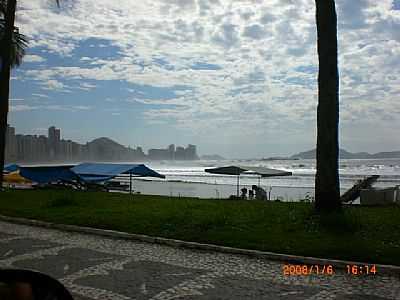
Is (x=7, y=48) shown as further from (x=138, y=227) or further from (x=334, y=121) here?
(x=334, y=121)

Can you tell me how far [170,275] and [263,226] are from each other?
136 inches

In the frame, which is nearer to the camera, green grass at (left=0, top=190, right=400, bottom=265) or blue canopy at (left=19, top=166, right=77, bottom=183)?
green grass at (left=0, top=190, right=400, bottom=265)

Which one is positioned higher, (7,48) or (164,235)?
(7,48)

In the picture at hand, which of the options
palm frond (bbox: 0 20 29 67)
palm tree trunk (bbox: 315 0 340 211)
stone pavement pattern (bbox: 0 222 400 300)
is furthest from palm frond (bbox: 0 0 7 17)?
palm tree trunk (bbox: 315 0 340 211)

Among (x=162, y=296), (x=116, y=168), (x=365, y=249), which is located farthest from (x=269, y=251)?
(x=116, y=168)

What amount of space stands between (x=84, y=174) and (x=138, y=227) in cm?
1987

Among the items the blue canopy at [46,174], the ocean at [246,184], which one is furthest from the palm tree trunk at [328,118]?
the blue canopy at [46,174]

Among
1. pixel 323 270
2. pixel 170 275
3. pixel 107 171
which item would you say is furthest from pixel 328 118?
pixel 107 171

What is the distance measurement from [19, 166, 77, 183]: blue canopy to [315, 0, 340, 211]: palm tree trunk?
21534 millimetres

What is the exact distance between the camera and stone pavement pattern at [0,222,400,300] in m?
5.31

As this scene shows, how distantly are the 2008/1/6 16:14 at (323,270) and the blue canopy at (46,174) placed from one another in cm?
2366

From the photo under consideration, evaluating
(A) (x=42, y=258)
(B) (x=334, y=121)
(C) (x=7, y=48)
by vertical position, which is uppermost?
(C) (x=7, y=48)

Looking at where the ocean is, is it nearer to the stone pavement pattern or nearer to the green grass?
the green grass

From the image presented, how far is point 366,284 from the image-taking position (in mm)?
5629
